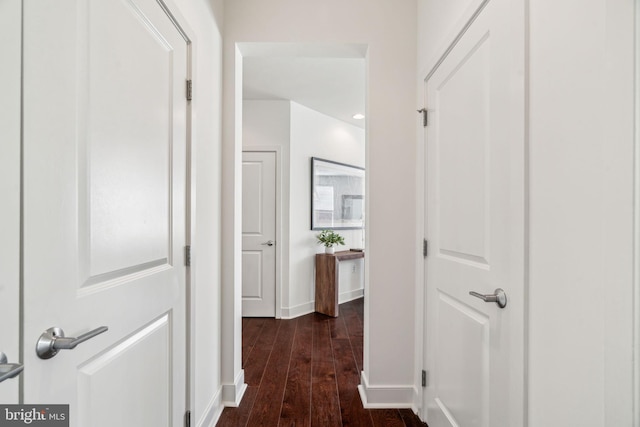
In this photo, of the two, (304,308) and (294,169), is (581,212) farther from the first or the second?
(304,308)

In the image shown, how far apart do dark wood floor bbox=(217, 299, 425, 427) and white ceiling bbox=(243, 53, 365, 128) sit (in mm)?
2475

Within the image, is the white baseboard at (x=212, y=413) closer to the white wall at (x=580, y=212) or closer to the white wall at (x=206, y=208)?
the white wall at (x=206, y=208)

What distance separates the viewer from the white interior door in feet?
→ 1.98

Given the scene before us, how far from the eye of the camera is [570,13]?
0.82 metres

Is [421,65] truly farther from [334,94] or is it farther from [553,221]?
[334,94]

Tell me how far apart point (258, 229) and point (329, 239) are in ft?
3.08

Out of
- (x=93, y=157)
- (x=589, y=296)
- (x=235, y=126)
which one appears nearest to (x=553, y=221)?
(x=589, y=296)

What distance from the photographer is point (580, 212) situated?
31.0 inches

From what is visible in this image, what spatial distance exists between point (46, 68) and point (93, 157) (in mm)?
226

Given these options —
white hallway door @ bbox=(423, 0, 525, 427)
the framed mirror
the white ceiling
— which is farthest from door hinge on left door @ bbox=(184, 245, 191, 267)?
the framed mirror

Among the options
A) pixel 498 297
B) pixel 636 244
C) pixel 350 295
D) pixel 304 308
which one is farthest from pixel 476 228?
pixel 350 295

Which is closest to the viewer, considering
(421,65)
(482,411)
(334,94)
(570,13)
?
(570,13)

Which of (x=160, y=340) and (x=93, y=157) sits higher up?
(x=93, y=157)

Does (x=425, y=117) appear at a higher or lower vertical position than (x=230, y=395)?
higher
